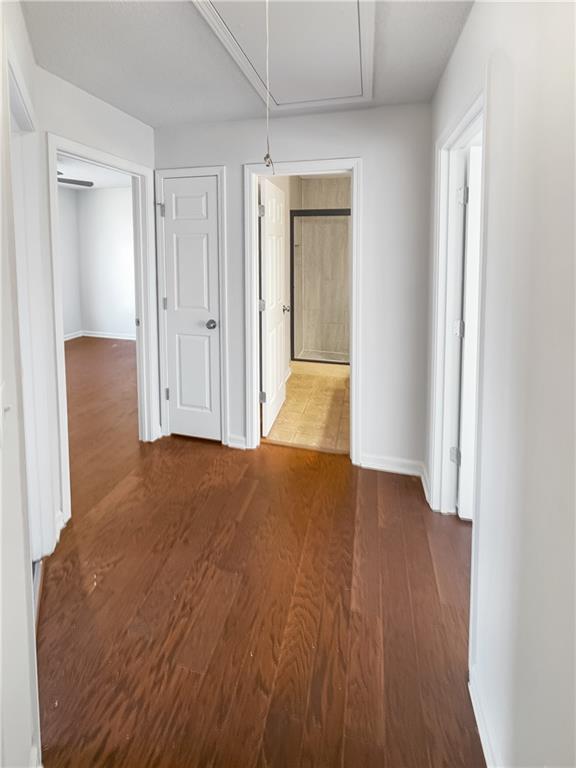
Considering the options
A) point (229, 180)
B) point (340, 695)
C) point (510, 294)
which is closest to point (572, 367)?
point (510, 294)

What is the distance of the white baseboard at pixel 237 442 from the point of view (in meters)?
3.82

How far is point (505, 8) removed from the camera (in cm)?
140

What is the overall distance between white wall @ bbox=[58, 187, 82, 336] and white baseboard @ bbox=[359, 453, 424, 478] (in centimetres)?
655

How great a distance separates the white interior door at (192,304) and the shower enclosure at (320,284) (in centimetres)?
306

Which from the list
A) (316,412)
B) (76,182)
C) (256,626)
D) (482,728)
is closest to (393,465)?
(316,412)

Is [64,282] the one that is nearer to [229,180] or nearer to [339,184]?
[339,184]

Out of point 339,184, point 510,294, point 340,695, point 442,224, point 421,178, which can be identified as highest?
point 339,184

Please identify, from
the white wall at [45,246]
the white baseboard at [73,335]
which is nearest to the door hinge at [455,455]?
the white wall at [45,246]

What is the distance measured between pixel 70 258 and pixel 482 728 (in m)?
8.64

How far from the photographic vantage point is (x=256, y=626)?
193cm

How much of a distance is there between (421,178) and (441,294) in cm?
90

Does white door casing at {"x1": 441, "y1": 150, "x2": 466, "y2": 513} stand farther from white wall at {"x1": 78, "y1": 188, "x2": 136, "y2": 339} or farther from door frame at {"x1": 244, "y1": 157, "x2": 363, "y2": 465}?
white wall at {"x1": 78, "y1": 188, "x2": 136, "y2": 339}

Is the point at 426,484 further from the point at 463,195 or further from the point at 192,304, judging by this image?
the point at 192,304

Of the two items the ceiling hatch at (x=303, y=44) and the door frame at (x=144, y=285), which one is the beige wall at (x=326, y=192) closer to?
the door frame at (x=144, y=285)
